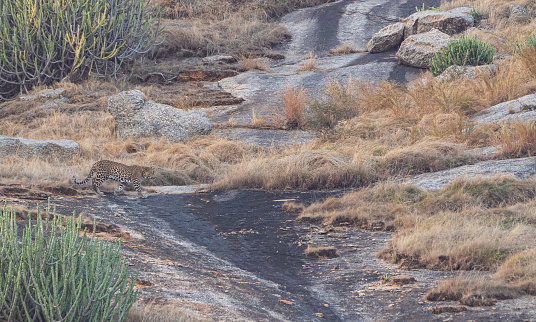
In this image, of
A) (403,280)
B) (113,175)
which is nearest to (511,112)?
(403,280)

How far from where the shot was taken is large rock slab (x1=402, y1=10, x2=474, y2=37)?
20.6m

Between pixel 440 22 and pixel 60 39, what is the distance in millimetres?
12869

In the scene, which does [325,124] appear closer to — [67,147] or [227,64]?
[67,147]

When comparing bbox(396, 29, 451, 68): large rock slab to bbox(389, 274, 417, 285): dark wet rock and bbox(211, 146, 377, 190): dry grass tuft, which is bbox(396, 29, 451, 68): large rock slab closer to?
bbox(211, 146, 377, 190): dry grass tuft

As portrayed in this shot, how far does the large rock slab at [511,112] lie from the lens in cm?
1130

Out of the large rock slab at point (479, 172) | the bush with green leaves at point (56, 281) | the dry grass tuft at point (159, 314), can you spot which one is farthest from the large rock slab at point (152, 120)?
the bush with green leaves at point (56, 281)

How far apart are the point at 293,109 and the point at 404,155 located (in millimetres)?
5236

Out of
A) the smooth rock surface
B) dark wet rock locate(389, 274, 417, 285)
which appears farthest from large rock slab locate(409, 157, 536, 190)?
the smooth rock surface

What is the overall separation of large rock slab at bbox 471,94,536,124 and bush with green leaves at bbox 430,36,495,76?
12.1 feet

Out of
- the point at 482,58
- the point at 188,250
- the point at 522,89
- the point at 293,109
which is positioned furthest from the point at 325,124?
the point at 188,250

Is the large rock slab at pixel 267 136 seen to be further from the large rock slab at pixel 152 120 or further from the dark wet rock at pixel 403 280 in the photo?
the dark wet rock at pixel 403 280

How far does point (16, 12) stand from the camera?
57.2ft

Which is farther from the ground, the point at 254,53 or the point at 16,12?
the point at 16,12

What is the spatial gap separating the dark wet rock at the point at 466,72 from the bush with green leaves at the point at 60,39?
9.78 metres
